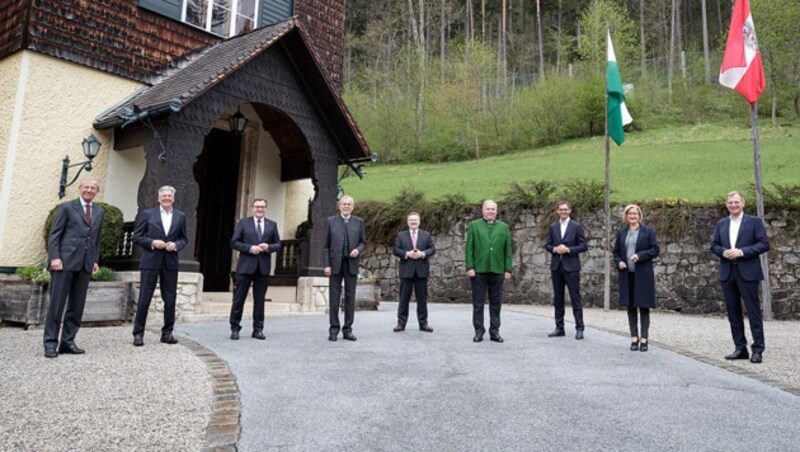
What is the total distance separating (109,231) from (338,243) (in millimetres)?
3984

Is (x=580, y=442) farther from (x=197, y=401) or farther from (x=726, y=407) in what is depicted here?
(x=197, y=401)

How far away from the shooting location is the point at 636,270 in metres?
6.80

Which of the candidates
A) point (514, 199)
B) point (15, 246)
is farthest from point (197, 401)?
point (514, 199)

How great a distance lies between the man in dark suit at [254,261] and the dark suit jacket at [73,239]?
1.67 m

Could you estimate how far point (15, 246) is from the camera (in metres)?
8.61

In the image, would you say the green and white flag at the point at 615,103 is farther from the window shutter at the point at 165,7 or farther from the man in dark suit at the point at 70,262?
the man in dark suit at the point at 70,262

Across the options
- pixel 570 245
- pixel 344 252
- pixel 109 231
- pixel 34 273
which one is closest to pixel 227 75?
pixel 109 231

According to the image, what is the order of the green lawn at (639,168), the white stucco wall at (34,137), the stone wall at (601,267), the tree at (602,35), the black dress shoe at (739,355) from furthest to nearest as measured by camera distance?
the tree at (602,35)
the green lawn at (639,168)
the stone wall at (601,267)
the white stucco wall at (34,137)
the black dress shoe at (739,355)

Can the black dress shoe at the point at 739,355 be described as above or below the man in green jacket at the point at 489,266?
below

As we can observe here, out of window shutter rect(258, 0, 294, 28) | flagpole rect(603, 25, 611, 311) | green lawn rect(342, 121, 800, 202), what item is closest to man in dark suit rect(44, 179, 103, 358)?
window shutter rect(258, 0, 294, 28)

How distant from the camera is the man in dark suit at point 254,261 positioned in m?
7.16

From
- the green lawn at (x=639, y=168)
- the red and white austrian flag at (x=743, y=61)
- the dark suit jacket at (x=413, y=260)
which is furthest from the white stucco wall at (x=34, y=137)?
the red and white austrian flag at (x=743, y=61)

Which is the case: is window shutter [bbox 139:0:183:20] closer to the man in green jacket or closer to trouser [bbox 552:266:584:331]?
the man in green jacket

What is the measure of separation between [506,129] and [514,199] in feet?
62.6
